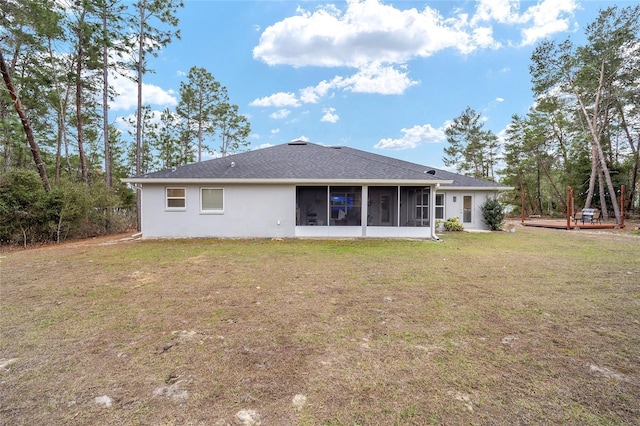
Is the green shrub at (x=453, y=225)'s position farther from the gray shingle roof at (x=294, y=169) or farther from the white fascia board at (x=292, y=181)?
the white fascia board at (x=292, y=181)

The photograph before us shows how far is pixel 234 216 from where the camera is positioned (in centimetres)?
1136

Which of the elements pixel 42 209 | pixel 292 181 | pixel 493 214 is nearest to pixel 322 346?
pixel 292 181

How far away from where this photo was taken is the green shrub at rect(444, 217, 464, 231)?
13.6 m

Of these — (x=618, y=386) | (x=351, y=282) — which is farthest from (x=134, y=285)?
(x=618, y=386)

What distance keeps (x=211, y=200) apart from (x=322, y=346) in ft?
31.5

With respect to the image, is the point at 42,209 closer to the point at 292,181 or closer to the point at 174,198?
the point at 174,198

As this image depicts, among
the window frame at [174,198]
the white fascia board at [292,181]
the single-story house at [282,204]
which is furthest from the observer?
the window frame at [174,198]

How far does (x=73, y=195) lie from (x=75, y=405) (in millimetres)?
11626

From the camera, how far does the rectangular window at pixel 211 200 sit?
11312 millimetres

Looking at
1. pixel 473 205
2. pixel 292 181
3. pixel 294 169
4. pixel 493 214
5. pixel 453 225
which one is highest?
pixel 294 169

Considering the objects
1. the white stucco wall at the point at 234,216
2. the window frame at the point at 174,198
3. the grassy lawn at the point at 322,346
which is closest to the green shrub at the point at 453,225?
the grassy lawn at the point at 322,346

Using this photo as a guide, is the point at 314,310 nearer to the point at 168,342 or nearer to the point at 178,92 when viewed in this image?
the point at 168,342

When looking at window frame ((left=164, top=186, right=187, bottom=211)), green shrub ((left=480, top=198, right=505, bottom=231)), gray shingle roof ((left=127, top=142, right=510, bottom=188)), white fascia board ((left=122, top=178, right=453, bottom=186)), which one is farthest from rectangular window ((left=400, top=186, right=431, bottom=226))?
window frame ((left=164, top=186, right=187, bottom=211))

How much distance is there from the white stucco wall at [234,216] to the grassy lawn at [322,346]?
16.6ft
